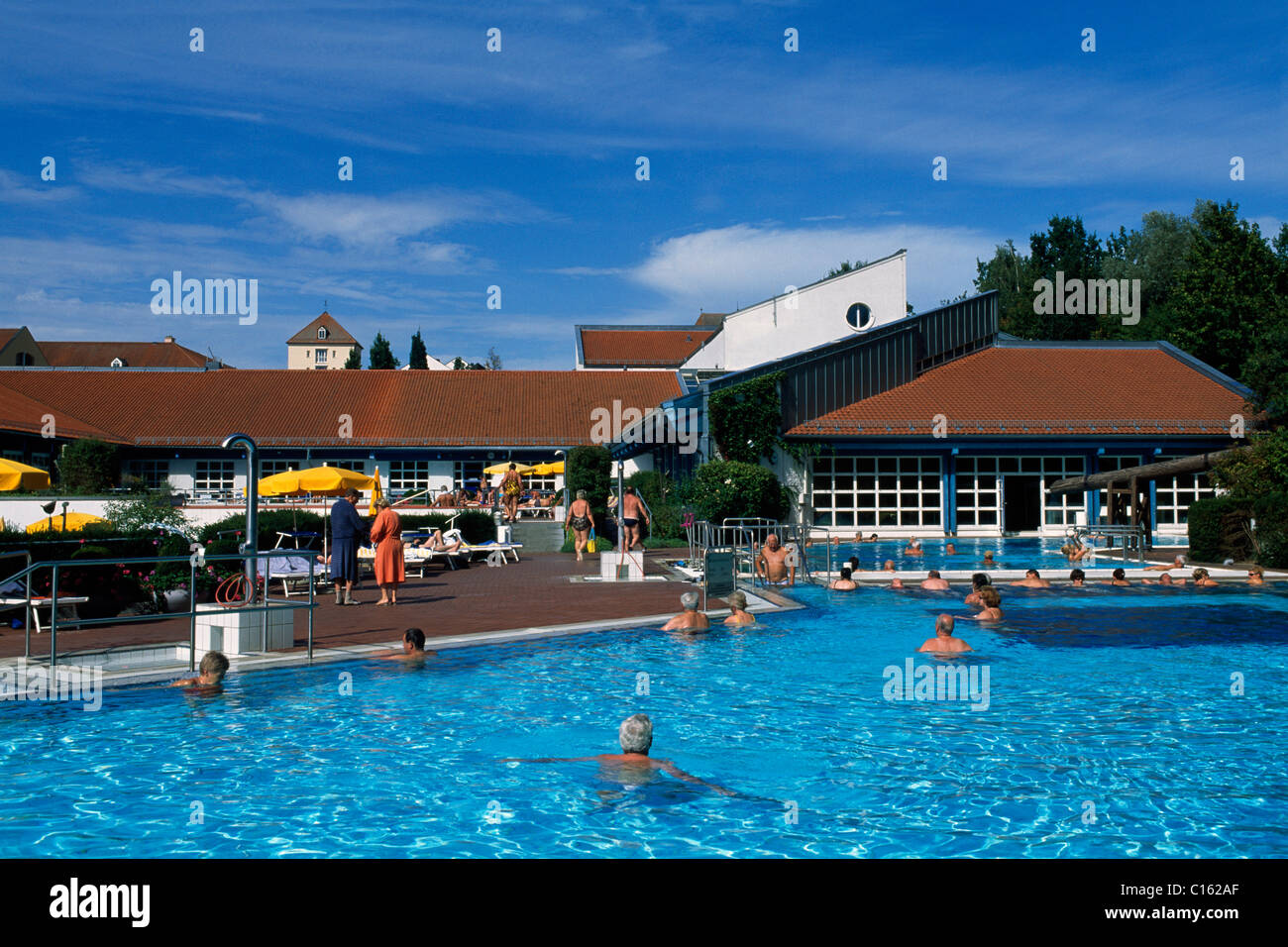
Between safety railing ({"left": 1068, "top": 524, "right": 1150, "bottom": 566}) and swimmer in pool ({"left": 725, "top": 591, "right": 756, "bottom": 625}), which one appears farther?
safety railing ({"left": 1068, "top": 524, "right": 1150, "bottom": 566})

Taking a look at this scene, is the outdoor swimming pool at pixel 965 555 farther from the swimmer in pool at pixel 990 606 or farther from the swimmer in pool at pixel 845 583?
the swimmer in pool at pixel 990 606

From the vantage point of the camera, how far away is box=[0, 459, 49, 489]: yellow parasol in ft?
61.6

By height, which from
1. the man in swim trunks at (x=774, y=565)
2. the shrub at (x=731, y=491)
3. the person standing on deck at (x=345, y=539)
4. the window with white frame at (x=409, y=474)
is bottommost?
the man in swim trunks at (x=774, y=565)

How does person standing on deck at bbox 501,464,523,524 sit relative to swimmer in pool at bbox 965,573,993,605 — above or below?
above

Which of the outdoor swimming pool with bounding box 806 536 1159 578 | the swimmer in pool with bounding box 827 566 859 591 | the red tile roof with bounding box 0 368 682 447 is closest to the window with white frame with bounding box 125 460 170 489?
the red tile roof with bounding box 0 368 682 447

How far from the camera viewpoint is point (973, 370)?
36438 millimetres

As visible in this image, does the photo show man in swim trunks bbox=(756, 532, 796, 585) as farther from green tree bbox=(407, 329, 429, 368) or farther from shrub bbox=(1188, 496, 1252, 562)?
green tree bbox=(407, 329, 429, 368)

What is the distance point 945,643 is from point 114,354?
96849 mm

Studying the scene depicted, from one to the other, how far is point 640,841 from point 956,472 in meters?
27.8

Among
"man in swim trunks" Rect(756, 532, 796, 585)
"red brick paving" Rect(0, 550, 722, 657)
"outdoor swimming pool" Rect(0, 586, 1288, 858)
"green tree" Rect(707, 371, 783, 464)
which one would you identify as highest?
"green tree" Rect(707, 371, 783, 464)

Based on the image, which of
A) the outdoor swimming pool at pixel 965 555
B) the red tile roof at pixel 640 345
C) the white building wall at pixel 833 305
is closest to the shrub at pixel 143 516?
the outdoor swimming pool at pixel 965 555

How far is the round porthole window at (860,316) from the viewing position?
128 ft

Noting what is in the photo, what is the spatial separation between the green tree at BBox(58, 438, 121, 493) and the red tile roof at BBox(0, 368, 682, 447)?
132 inches

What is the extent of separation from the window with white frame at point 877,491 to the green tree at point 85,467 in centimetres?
2377
